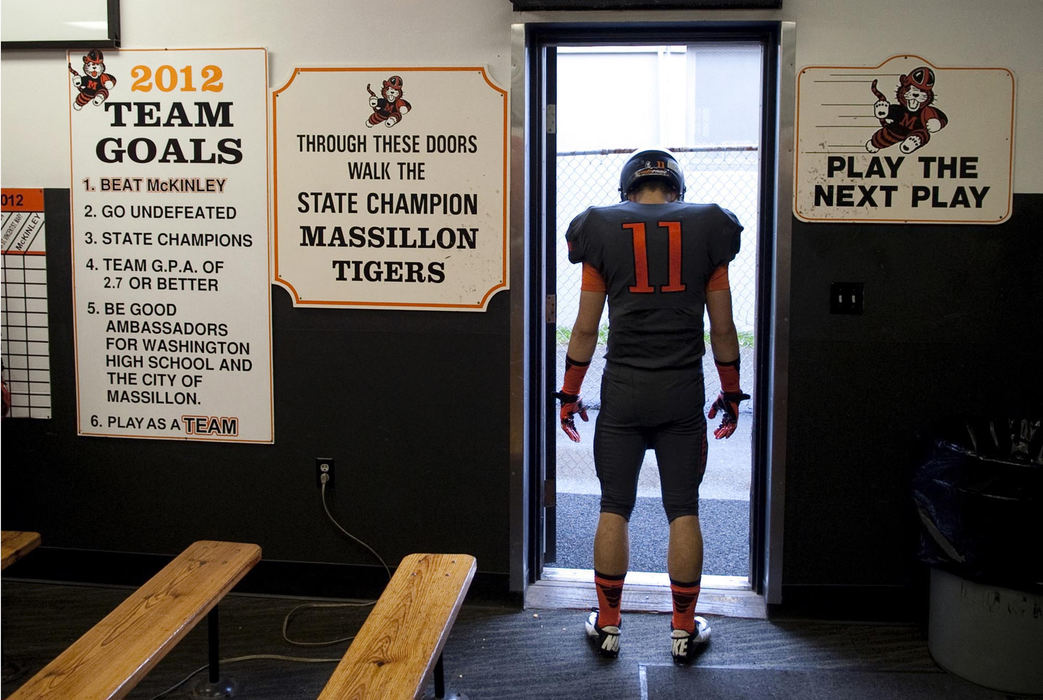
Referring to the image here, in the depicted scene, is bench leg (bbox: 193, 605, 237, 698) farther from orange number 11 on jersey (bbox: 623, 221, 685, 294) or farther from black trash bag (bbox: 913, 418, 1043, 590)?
black trash bag (bbox: 913, 418, 1043, 590)

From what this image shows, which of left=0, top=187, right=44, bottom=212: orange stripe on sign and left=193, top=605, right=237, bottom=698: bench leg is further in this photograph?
left=0, top=187, right=44, bottom=212: orange stripe on sign

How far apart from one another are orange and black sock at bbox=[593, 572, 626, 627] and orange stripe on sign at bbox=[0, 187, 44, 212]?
2.34 m

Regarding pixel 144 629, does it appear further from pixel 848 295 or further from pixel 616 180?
pixel 616 180

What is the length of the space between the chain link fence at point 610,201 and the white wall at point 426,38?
52cm

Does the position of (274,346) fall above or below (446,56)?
below

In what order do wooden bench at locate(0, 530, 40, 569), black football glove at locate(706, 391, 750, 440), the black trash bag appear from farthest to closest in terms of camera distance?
1. black football glove at locate(706, 391, 750, 440)
2. the black trash bag
3. wooden bench at locate(0, 530, 40, 569)

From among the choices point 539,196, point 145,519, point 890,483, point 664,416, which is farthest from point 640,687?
point 145,519

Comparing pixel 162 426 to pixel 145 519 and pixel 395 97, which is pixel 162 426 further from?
pixel 395 97

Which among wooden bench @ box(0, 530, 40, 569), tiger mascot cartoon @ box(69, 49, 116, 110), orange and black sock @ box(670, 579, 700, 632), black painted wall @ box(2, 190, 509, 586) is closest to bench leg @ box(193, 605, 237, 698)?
wooden bench @ box(0, 530, 40, 569)

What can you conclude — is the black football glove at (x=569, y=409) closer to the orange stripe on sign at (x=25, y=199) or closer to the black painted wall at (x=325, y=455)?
the black painted wall at (x=325, y=455)

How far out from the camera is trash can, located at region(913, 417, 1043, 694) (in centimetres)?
232

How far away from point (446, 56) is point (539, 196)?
562 mm

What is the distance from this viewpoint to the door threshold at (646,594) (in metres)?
2.95

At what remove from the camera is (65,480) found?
3141 millimetres
